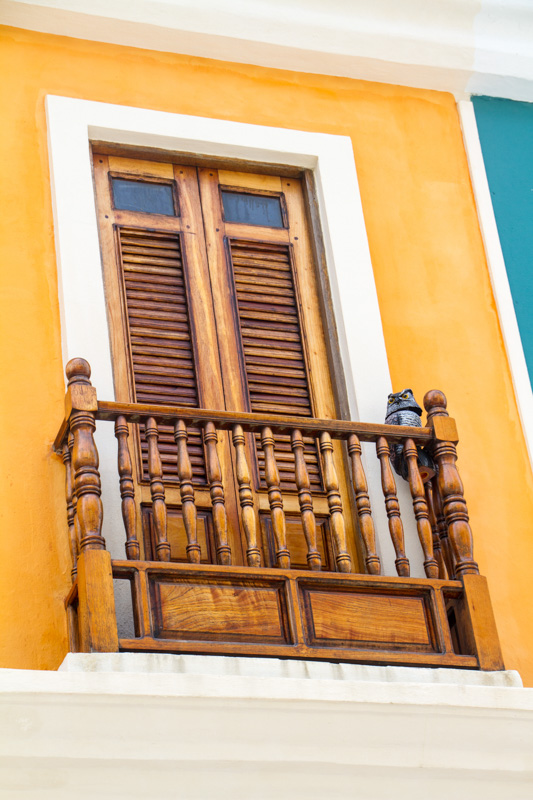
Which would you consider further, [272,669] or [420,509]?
[420,509]

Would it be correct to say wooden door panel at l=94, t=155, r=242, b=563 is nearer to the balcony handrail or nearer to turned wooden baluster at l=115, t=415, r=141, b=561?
the balcony handrail

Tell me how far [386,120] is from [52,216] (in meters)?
1.86

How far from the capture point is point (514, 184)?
22.4 ft

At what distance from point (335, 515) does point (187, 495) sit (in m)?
0.58

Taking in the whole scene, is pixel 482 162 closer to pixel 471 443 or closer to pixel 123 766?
pixel 471 443

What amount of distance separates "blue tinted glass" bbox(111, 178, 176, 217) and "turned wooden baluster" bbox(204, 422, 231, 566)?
1.47 metres

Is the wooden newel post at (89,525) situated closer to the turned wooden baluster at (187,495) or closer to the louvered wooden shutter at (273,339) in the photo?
the turned wooden baluster at (187,495)

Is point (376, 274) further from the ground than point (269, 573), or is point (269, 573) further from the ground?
point (376, 274)

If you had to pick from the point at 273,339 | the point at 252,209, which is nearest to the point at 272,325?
the point at 273,339

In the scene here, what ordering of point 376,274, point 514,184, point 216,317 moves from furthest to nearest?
point 514,184, point 376,274, point 216,317

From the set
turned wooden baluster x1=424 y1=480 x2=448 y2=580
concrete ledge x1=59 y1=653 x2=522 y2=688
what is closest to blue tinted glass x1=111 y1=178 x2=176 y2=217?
turned wooden baluster x1=424 y1=480 x2=448 y2=580

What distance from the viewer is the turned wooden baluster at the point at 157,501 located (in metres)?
4.80

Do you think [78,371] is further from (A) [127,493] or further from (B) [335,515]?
(B) [335,515]

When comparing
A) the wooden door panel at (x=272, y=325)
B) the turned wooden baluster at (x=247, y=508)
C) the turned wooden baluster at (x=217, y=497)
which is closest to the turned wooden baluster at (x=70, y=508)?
the turned wooden baluster at (x=217, y=497)
